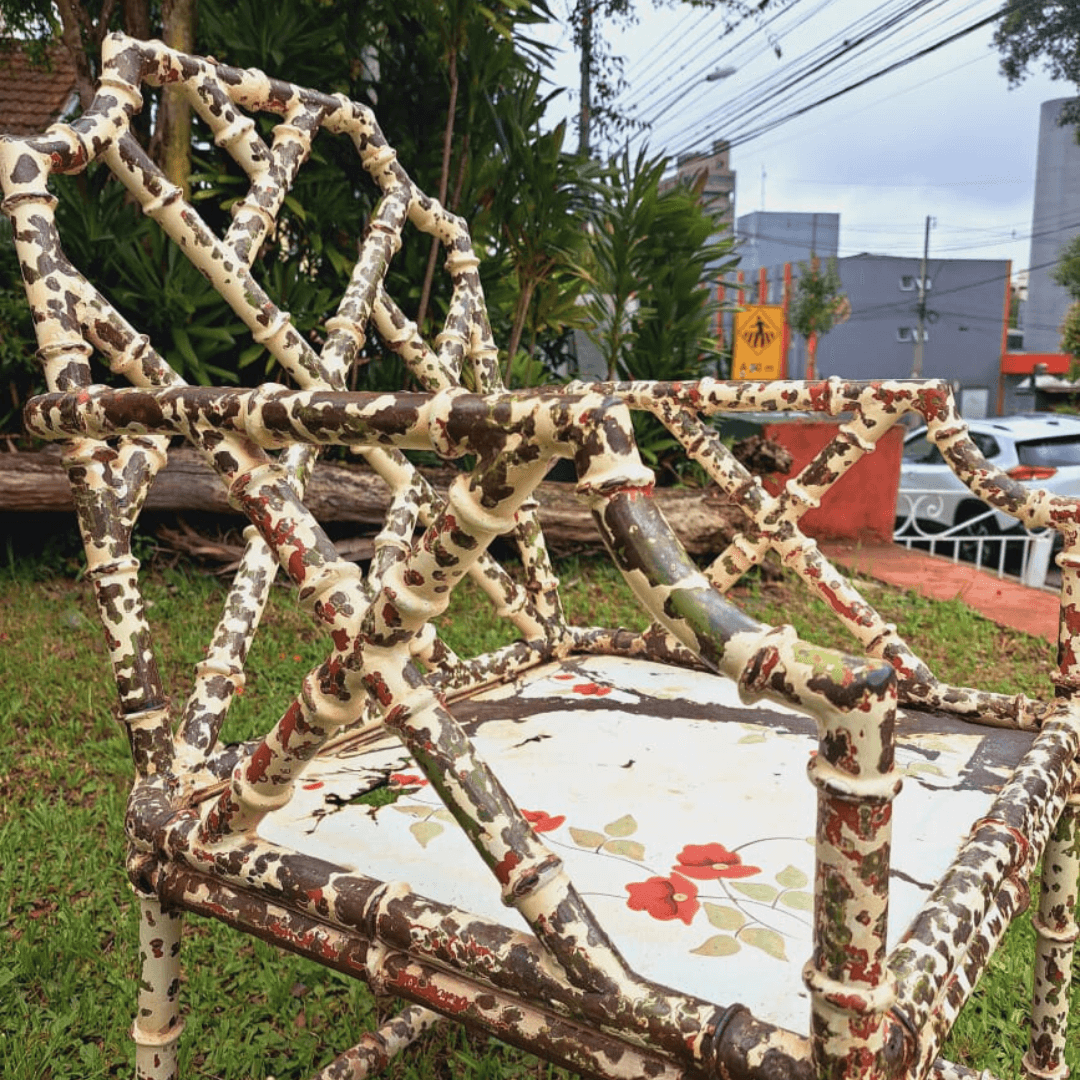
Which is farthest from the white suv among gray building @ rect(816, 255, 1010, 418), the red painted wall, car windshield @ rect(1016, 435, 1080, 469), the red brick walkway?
gray building @ rect(816, 255, 1010, 418)

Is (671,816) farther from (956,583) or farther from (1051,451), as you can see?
(1051,451)

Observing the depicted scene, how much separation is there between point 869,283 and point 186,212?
2738cm

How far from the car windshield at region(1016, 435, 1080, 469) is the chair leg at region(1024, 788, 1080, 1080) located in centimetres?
512

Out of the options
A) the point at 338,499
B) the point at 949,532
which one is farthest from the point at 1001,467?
the point at 338,499

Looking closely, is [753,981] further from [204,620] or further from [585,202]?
[585,202]

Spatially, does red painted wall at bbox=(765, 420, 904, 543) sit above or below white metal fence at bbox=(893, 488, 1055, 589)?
above

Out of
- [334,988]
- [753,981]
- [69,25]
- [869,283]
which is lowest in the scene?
[334,988]

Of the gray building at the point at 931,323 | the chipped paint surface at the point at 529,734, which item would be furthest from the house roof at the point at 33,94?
the gray building at the point at 931,323

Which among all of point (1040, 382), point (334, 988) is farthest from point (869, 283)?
point (334, 988)

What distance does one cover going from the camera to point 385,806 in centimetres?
89

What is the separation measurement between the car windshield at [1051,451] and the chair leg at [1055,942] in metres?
5.12

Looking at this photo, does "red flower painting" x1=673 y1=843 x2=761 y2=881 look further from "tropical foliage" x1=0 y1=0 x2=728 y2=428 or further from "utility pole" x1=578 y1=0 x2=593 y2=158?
"utility pole" x1=578 y1=0 x2=593 y2=158

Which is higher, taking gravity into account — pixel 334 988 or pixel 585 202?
pixel 585 202

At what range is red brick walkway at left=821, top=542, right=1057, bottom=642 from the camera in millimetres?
3865
